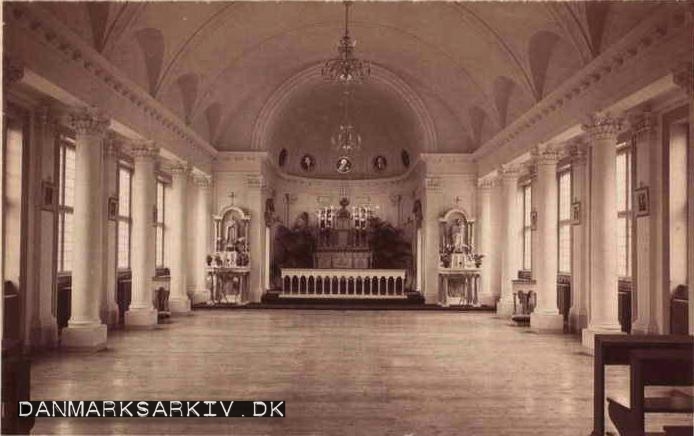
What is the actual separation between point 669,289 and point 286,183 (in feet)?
55.5

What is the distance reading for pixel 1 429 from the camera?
4461 millimetres

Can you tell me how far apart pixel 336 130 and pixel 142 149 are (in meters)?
12.6

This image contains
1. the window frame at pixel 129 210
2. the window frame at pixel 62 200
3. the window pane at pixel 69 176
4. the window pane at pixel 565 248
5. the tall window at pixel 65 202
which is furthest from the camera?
the window pane at pixel 565 248

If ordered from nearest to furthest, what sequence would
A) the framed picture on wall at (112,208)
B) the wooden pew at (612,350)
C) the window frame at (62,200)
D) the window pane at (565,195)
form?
the wooden pew at (612,350), the window frame at (62,200), the framed picture on wall at (112,208), the window pane at (565,195)

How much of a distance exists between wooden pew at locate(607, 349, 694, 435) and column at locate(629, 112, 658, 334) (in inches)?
253

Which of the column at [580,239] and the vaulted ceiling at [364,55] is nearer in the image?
the vaulted ceiling at [364,55]

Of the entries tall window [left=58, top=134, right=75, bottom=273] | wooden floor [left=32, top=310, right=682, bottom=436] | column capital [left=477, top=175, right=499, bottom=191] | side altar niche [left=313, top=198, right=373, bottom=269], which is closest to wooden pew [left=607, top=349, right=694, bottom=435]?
wooden floor [left=32, top=310, right=682, bottom=436]

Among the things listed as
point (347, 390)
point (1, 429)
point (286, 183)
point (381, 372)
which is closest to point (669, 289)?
point (381, 372)

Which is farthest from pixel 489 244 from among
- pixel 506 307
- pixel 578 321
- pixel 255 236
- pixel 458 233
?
pixel 255 236

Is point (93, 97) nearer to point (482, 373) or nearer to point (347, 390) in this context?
point (347, 390)

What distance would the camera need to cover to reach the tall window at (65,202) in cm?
1211

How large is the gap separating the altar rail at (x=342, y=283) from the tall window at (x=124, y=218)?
5.96m

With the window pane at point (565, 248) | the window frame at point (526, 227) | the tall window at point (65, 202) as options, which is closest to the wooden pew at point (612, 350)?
the tall window at point (65, 202)

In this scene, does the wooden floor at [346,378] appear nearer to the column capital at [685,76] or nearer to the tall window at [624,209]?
the tall window at [624,209]
